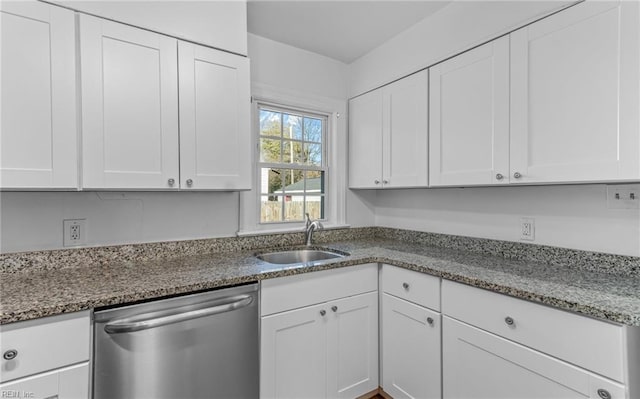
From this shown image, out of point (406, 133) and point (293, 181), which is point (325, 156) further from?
point (406, 133)

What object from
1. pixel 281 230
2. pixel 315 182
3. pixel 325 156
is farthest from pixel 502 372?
pixel 325 156

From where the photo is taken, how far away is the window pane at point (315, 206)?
8.36ft

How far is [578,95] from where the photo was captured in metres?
1.32

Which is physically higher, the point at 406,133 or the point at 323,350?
the point at 406,133

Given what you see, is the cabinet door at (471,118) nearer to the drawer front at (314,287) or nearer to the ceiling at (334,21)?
the ceiling at (334,21)

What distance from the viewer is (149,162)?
150cm

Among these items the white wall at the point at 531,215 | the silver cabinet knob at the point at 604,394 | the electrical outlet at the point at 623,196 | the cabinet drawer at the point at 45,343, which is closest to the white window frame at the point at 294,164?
the white wall at the point at 531,215

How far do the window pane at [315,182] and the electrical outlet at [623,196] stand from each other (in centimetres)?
181

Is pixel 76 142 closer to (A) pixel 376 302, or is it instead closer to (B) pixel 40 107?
(B) pixel 40 107

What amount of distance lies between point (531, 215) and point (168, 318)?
1945 mm

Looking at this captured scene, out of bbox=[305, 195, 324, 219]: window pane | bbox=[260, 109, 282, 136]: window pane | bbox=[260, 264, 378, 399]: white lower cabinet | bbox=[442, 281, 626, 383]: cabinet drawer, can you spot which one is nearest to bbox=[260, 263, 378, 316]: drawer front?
bbox=[260, 264, 378, 399]: white lower cabinet

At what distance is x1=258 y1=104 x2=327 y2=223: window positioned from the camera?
2326mm

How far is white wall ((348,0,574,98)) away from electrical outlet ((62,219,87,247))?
2115mm

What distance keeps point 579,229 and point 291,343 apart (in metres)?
1.60
